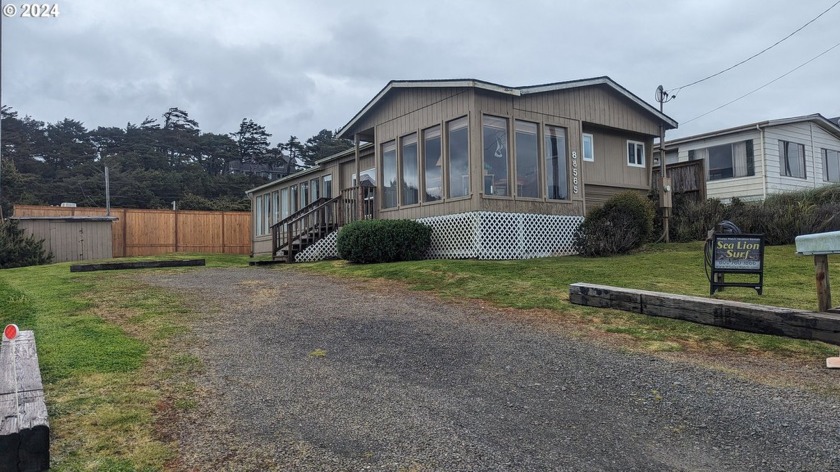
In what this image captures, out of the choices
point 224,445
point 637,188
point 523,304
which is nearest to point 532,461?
point 224,445

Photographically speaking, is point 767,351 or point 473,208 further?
point 473,208

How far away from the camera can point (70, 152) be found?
4800cm

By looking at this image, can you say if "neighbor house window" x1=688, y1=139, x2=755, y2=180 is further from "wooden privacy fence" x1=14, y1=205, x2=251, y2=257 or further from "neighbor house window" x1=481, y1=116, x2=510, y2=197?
"wooden privacy fence" x1=14, y1=205, x2=251, y2=257

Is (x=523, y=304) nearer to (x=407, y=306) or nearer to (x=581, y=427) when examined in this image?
(x=407, y=306)

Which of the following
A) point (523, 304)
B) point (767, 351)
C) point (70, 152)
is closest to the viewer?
point (767, 351)

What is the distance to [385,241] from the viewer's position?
1338 cm

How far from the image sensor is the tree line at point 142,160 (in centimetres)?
4188

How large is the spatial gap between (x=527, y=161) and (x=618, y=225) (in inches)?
103

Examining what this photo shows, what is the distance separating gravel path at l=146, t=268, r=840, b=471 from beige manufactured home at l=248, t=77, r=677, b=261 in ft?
23.5

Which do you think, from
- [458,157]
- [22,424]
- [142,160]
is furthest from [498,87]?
[142,160]

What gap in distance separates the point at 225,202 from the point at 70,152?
15.7 meters

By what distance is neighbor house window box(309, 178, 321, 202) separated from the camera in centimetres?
2147

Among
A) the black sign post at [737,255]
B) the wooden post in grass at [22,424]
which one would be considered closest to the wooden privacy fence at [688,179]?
the black sign post at [737,255]

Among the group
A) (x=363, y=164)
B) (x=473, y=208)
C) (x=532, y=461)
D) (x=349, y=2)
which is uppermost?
(x=349, y=2)
